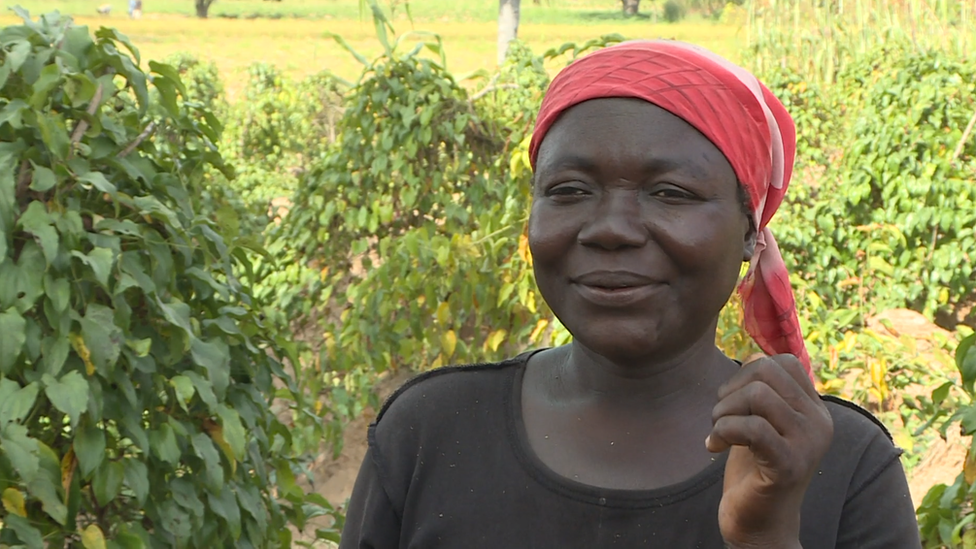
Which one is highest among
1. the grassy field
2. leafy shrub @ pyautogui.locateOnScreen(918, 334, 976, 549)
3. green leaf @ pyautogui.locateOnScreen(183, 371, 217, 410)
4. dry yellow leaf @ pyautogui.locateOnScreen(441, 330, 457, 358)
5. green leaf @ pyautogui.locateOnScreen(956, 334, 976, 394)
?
green leaf @ pyautogui.locateOnScreen(956, 334, 976, 394)

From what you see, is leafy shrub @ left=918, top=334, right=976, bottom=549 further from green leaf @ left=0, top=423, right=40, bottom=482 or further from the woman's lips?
green leaf @ left=0, top=423, right=40, bottom=482

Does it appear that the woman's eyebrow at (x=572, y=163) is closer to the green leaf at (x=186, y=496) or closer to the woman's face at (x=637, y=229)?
the woman's face at (x=637, y=229)

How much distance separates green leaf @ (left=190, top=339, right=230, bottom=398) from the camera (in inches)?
83.7

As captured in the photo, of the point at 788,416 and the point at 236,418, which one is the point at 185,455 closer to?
the point at 236,418

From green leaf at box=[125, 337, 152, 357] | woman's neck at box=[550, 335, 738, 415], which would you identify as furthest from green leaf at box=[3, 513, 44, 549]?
woman's neck at box=[550, 335, 738, 415]

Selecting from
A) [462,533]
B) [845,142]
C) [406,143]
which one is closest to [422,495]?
[462,533]

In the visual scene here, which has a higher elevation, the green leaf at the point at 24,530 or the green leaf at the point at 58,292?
the green leaf at the point at 58,292

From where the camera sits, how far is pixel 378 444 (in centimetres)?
137

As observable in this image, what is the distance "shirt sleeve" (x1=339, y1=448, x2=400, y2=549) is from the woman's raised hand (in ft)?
1.47

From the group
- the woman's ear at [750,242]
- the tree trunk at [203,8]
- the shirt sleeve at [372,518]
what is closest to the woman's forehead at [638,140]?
the woman's ear at [750,242]

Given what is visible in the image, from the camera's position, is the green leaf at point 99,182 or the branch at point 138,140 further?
the branch at point 138,140

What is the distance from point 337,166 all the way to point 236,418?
2427mm

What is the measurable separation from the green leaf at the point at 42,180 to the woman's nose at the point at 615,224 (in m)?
1.19

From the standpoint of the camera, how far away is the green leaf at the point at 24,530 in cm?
186
